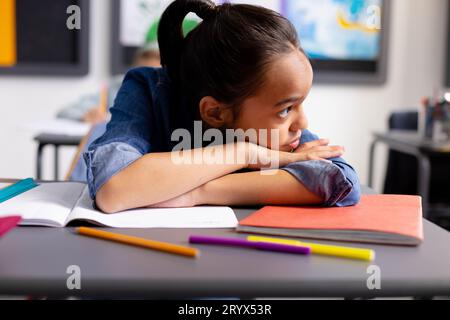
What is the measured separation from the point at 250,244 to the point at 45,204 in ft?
1.00

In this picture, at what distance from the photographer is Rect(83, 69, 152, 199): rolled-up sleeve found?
0.81 m

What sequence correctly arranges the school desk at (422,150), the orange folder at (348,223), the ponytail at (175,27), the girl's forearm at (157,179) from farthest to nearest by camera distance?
the school desk at (422,150)
the ponytail at (175,27)
the girl's forearm at (157,179)
the orange folder at (348,223)

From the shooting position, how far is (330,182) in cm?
80

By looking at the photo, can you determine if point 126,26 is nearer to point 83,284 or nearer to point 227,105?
point 227,105

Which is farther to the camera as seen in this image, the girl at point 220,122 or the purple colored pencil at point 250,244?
the girl at point 220,122

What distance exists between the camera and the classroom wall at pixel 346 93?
3.38 metres

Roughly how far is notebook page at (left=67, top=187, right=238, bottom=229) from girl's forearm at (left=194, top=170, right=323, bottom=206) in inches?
1.1

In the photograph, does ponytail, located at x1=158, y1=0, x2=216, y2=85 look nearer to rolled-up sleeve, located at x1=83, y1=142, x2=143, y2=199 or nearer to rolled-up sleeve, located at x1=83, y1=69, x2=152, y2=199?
rolled-up sleeve, located at x1=83, y1=69, x2=152, y2=199

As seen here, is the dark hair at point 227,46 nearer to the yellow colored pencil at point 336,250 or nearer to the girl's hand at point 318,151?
the girl's hand at point 318,151

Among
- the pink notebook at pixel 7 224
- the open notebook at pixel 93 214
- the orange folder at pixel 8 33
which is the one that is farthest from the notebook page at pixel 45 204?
the orange folder at pixel 8 33

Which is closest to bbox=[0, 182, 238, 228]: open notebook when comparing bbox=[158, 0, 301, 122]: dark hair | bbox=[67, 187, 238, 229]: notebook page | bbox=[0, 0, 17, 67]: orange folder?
bbox=[67, 187, 238, 229]: notebook page

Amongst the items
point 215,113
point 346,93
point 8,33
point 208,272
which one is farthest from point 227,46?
point 346,93

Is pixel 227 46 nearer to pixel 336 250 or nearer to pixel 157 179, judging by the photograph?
pixel 157 179
